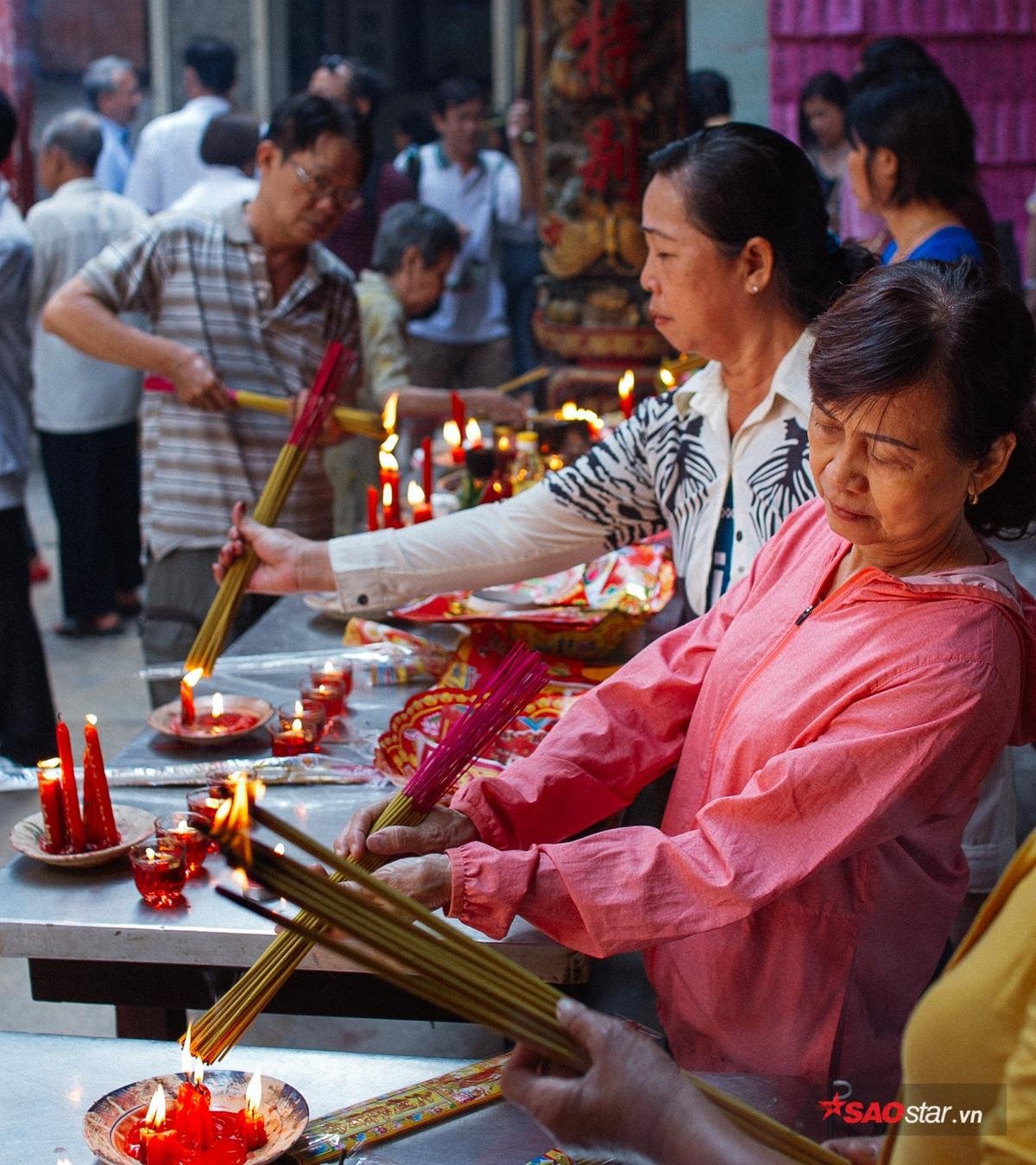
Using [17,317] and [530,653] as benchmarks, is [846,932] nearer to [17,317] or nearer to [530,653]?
[530,653]

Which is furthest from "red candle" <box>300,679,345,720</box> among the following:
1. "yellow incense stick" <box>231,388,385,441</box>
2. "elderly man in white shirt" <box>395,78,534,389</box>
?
"elderly man in white shirt" <box>395,78,534,389</box>

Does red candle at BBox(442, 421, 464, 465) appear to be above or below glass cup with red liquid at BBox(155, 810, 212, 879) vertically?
above

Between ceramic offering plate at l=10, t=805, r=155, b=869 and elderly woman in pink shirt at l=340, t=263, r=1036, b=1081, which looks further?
ceramic offering plate at l=10, t=805, r=155, b=869

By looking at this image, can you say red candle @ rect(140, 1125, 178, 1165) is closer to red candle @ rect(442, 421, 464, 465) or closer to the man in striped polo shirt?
the man in striped polo shirt

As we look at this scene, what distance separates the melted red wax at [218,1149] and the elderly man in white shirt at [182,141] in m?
5.40

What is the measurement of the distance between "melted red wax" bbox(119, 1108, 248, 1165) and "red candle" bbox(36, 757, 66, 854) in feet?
1.92

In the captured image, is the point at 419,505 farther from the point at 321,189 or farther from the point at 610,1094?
the point at 610,1094

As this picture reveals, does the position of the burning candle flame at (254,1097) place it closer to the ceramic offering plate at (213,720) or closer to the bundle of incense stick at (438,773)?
the bundle of incense stick at (438,773)

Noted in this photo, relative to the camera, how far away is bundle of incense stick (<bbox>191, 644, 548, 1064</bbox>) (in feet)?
5.09

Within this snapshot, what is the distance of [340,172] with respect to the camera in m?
3.31

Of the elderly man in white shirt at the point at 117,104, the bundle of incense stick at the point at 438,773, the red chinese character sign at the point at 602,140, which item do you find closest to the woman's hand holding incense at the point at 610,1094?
the bundle of incense stick at the point at 438,773

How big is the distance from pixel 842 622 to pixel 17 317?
124 inches

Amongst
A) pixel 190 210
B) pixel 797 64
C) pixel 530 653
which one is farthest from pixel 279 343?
pixel 797 64

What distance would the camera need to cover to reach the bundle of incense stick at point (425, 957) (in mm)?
1043
